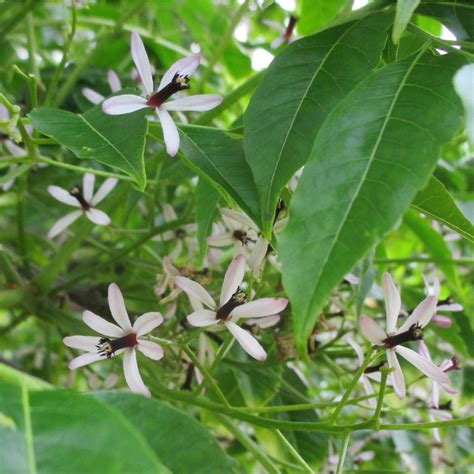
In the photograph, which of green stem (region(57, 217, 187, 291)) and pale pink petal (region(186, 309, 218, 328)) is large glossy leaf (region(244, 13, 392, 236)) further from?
green stem (region(57, 217, 187, 291))

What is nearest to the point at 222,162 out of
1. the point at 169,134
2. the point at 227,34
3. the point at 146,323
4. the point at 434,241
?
the point at 169,134

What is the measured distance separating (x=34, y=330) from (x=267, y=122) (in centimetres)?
109

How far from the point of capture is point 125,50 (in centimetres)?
125

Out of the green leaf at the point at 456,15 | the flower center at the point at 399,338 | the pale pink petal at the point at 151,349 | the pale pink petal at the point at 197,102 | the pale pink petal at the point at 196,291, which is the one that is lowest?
the pale pink petal at the point at 151,349

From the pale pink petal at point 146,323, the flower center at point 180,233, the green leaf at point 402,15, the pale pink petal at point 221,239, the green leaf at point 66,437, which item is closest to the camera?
the green leaf at point 66,437

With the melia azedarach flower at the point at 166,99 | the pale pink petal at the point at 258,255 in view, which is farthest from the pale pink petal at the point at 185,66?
the pale pink petal at the point at 258,255

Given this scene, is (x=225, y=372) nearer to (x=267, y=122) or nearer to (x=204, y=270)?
(x=204, y=270)

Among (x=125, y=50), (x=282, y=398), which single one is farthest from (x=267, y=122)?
(x=125, y=50)

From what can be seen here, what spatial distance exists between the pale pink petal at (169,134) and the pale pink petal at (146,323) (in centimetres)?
14

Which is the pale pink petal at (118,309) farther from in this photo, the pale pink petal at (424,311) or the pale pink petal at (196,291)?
the pale pink petal at (424,311)

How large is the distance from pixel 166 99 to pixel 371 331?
27 centimetres

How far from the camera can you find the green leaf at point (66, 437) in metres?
0.35

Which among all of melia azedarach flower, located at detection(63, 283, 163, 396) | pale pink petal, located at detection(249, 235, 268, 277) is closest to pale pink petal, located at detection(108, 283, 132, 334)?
melia azedarach flower, located at detection(63, 283, 163, 396)

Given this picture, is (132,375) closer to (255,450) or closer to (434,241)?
(255,450)
